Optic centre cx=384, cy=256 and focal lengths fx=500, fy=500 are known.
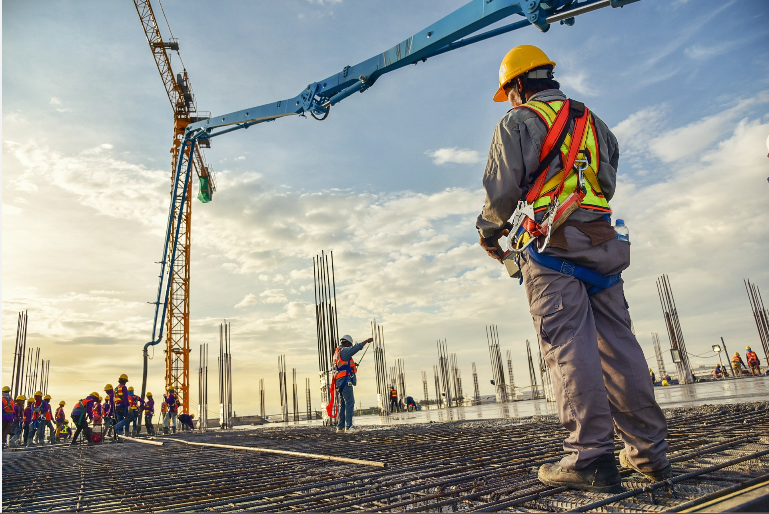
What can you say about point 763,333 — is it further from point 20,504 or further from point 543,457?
point 20,504

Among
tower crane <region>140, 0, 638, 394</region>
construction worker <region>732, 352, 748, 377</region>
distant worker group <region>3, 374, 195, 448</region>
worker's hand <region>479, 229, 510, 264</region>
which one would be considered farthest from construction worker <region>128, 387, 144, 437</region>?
construction worker <region>732, 352, 748, 377</region>

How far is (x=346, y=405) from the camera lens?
295 inches

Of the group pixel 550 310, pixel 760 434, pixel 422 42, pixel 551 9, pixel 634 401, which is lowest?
pixel 760 434

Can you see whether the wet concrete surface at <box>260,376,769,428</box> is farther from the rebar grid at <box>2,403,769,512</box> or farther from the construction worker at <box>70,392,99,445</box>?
the construction worker at <box>70,392,99,445</box>

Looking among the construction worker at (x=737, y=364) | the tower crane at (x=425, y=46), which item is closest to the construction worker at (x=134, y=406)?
the tower crane at (x=425, y=46)

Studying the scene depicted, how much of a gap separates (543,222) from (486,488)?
1.06 metres

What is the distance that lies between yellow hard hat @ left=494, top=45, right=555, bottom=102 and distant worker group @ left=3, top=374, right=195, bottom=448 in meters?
13.1

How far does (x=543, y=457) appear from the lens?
8.34 feet

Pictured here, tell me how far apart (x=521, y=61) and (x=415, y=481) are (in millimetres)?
1967

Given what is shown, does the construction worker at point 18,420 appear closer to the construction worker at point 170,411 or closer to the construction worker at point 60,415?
the construction worker at point 60,415

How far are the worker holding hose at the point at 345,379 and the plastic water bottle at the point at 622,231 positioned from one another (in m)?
5.64

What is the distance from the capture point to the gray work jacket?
2047 millimetres

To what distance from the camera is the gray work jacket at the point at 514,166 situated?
205 cm

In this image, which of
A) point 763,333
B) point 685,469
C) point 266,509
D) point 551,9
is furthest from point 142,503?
point 763,333
